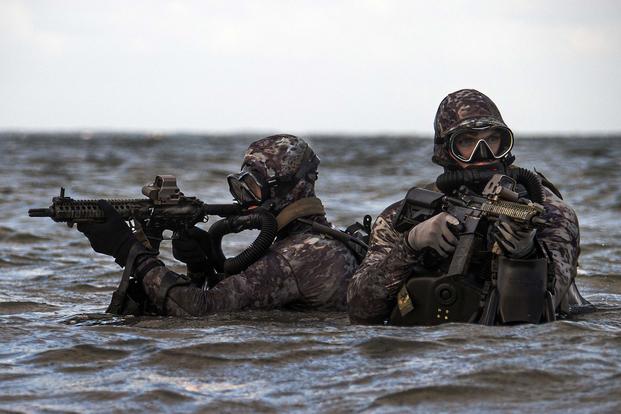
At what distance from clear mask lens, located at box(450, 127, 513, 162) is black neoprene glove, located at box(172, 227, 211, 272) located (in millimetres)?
2379

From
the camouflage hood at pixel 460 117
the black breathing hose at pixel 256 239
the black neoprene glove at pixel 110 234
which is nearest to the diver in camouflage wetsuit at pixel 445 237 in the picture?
the camouflage hood at pixel 460 117

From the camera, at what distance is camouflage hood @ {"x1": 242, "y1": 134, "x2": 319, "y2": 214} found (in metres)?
8.62

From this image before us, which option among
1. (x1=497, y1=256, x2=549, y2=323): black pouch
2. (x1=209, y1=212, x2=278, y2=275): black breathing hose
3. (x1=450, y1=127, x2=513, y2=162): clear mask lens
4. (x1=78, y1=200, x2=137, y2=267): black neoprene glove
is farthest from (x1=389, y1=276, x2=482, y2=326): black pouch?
(x1=78, y1=200, x2=137, y2=267): black neoprene glove

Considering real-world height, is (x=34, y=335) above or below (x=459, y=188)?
below

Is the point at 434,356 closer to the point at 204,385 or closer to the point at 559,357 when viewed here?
the point at 559,357

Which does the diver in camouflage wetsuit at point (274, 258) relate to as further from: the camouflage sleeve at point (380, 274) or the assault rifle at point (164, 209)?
the camouflage sleeve at point (380, 274)

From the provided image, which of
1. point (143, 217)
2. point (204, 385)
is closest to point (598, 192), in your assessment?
point (143, 217)

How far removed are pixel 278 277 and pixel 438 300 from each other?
154 cm

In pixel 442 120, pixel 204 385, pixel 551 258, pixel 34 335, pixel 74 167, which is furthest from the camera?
pixel 74 167

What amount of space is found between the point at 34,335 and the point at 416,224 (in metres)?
2.93

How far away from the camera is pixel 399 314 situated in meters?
7.62

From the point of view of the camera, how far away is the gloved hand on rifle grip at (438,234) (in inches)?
271

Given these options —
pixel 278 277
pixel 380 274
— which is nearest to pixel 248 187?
pixel 278 277

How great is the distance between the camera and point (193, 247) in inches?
349
